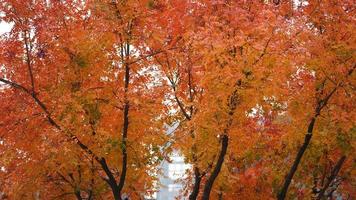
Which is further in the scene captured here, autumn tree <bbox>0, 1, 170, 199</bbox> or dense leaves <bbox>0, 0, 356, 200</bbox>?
autumn tree <bbox>0, 1, 170, 199</bbox>

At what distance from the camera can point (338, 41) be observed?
12.5m

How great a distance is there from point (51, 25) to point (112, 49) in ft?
5.41

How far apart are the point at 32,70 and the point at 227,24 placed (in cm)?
525

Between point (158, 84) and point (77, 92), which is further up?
point (158, 84)

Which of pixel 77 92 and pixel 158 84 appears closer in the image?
pixel 77 92

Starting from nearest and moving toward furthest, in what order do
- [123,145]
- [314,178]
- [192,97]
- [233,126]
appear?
[233,126], [123,145], [192,97], [314,178]

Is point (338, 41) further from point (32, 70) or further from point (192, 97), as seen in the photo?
point (32, 70)

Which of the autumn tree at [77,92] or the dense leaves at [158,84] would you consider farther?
the autumn tree at [77,92]

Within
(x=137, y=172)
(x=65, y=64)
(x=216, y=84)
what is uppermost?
(x=65, y=64)

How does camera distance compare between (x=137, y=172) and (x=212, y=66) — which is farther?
(x=137, y=172)

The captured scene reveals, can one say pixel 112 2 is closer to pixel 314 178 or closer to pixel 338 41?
pixel 338 41

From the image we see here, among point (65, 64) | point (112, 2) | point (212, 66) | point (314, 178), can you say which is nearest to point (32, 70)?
point (65, 64)

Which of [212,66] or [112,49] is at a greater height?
[112,49]

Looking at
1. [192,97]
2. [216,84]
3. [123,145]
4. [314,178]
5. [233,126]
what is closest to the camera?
[216,84]
